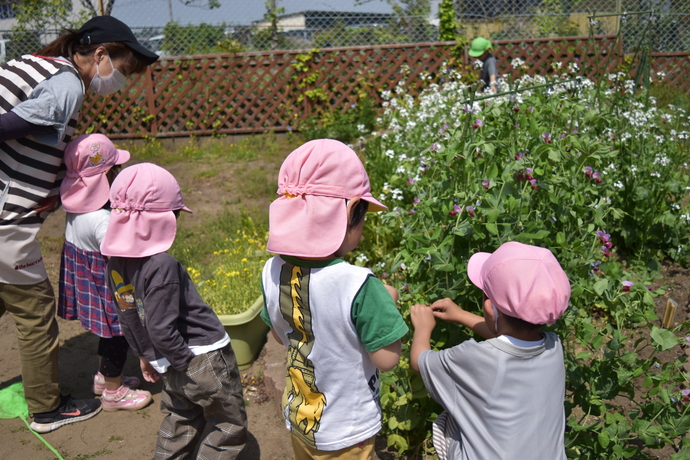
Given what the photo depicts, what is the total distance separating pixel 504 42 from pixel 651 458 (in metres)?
7.14

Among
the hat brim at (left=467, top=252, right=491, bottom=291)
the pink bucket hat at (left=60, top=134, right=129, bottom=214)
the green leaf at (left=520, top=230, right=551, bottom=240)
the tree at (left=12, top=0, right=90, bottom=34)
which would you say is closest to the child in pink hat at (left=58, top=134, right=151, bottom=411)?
the pink bucket hat at (left=60, top=134, right=129, bottom=214)

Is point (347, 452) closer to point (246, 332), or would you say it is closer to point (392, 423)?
point (392, 423)

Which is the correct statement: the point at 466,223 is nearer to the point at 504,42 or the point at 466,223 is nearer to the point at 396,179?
the point at 396,179

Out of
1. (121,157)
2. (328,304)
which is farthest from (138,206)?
(328,304)

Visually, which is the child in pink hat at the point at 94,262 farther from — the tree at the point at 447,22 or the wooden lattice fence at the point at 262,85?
the tree at the point at 447,22

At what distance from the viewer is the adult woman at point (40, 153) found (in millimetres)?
2133

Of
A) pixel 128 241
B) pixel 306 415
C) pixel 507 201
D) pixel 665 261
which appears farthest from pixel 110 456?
pixel 665 261

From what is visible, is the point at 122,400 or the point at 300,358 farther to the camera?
the point at 122,400

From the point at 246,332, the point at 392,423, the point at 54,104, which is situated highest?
the point at 54,104

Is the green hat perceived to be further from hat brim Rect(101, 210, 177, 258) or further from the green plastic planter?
hat brim Rect(101, 210, 177, 258)

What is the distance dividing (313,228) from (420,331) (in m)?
0.47

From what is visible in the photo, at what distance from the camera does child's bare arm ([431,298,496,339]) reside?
1.61m

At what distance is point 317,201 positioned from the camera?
4.40ft

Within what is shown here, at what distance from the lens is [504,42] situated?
789 cm
